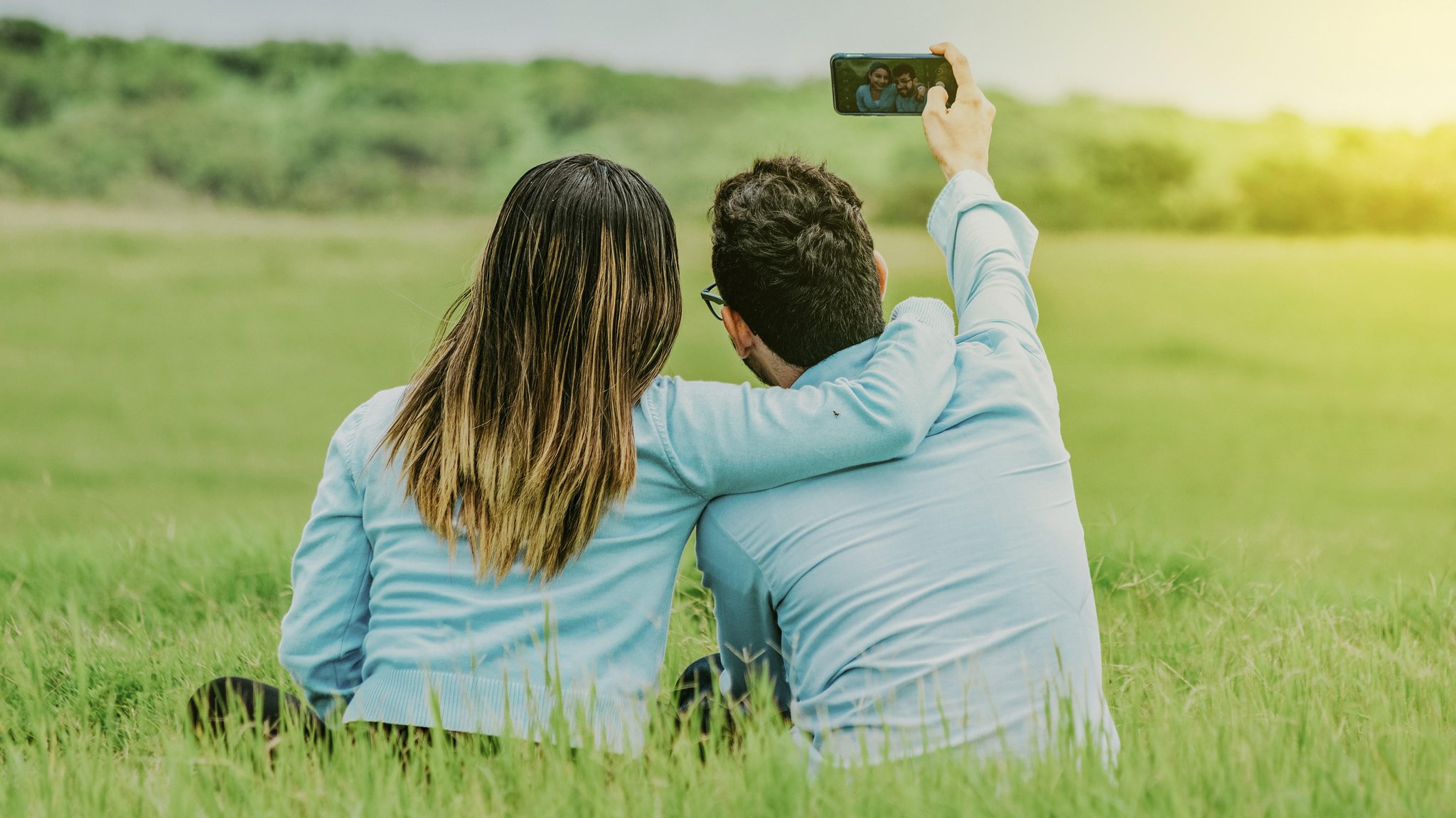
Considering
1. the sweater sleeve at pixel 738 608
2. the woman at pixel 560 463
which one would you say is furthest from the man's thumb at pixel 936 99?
the sweater sleeve at pixel 738 608

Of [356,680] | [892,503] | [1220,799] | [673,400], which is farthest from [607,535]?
[1220,799]

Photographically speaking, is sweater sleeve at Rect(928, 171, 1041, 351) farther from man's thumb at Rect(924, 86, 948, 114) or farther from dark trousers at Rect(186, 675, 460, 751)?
dark trousers at Rect(186, 675, 460, 751)

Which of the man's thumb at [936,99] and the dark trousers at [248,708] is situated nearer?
the dark trousers at [248,708]

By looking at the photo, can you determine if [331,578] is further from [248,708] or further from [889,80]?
[889,80]

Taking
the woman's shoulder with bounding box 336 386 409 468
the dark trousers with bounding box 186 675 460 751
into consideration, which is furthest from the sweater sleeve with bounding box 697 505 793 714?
the woman's shoulder with bounding box 336 386 409 468

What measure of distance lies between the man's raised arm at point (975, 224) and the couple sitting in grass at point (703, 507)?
0.04 m

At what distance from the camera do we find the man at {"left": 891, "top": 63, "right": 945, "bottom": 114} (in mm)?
2439

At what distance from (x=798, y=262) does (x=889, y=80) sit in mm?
732

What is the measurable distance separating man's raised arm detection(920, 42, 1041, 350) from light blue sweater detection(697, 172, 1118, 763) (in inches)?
6.2

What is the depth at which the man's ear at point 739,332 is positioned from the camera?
2.05 m

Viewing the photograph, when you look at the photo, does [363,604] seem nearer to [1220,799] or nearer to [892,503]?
[892,503]

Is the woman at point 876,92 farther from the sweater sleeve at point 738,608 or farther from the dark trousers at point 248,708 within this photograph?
the dark trousers at point 248,708

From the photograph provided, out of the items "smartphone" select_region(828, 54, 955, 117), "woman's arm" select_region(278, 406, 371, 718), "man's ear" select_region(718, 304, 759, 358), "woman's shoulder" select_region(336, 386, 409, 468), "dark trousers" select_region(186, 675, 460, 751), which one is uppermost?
"smartphone" select_region(828, 54, 955, 117)

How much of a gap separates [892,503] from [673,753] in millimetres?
552
